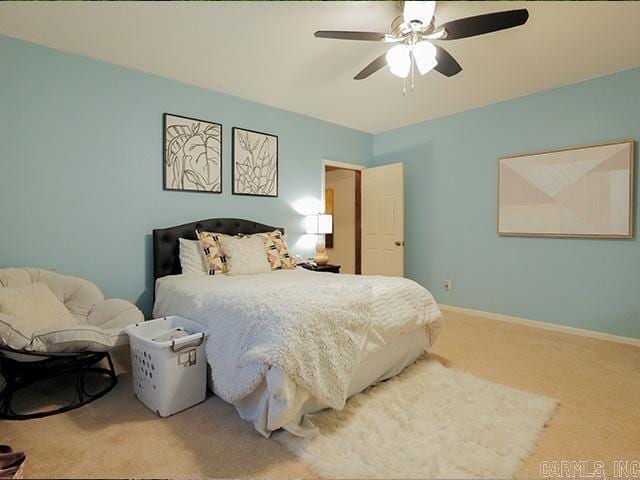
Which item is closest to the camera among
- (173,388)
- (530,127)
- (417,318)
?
(173,388)

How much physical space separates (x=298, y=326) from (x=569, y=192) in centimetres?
325

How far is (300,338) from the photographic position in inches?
63.0

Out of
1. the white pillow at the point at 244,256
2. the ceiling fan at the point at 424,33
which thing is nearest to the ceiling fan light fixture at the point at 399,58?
the ceiling fan at the point at 424,33

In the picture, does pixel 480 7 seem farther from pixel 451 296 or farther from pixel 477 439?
pixel 451 296

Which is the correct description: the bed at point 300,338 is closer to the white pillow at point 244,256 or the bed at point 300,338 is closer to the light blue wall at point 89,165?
the white pillow at point 244,256

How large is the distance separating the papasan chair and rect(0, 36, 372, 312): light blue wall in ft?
1.27

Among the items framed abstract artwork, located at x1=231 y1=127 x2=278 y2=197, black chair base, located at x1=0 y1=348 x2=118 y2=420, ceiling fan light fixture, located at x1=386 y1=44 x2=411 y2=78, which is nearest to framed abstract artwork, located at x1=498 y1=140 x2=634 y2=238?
ceiling fan light fixture, located at x1=386 y1=44 x2=411 y2=78

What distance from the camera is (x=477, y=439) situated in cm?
163

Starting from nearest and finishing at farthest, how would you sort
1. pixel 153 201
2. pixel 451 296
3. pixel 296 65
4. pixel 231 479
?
pixel 231 479 < pixel 296 65 < pixel 153 201 < pixel 451 296

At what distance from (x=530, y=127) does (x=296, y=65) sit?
2594mm

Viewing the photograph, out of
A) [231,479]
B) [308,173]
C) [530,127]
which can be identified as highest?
[530,127]

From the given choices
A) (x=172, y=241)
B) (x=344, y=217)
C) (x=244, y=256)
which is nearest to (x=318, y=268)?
(x=244, y=256)

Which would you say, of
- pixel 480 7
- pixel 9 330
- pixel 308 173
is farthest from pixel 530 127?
pixel 9 330

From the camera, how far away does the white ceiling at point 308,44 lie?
7.02 ft
